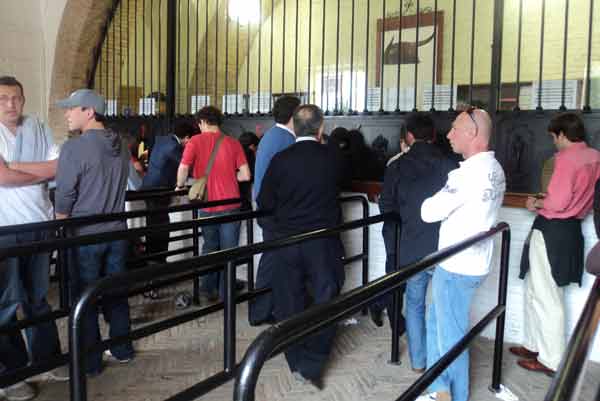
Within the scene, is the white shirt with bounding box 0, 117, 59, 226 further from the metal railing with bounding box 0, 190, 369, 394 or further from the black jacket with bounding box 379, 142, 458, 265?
the black jacket with bounding box 379, 142, 458, 265

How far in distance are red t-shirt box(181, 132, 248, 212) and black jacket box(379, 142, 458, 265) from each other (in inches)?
58.3

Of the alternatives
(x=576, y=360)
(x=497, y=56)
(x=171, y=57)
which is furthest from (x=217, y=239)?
(x=576, y=360)

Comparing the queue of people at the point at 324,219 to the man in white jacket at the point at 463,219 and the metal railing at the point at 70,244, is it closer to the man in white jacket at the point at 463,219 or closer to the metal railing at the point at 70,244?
the man in white jacket at the point at 463,219

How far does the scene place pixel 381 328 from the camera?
3.98 m

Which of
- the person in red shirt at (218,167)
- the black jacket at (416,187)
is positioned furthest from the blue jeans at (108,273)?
the black jacket at (416,187)

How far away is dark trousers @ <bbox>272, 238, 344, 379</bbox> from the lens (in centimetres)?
304

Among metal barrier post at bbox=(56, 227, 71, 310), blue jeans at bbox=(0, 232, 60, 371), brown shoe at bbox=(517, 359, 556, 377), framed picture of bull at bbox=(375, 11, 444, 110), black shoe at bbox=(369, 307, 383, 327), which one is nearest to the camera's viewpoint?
blue jeans at bbox=(0, 232, 60, 371)

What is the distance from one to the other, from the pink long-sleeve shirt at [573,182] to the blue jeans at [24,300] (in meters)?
2.71

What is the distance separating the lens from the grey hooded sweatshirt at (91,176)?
2.99m

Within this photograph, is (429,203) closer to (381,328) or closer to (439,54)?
(381,328)

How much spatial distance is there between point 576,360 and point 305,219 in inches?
86.2

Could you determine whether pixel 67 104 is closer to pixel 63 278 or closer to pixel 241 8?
pixel 63 278

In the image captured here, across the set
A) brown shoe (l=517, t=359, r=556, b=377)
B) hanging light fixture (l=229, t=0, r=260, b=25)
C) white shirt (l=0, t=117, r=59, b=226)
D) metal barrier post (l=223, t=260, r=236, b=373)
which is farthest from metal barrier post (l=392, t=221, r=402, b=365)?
hanging light fixture (l=229, t=0, r=260, b=25)

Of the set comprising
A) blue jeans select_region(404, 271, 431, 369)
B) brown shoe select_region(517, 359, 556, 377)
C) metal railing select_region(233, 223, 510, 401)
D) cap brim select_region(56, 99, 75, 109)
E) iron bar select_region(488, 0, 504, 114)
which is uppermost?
iron bar select_region(488, 0, 504, 114)
